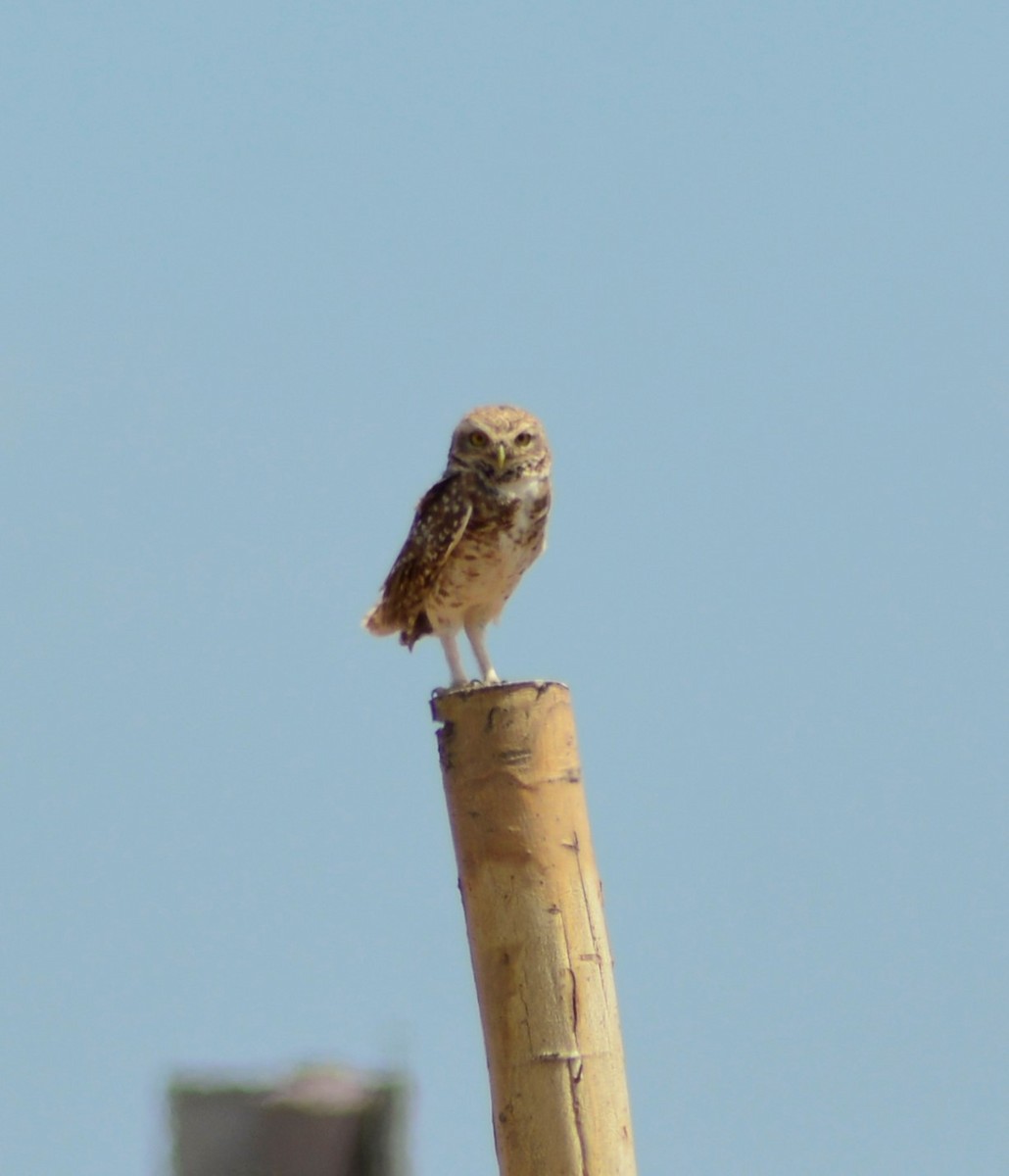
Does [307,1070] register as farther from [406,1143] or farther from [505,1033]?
[505,1033]

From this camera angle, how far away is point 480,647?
31.4 feet

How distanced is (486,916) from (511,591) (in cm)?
374

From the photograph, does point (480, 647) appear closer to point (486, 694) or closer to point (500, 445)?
point (500, 445)

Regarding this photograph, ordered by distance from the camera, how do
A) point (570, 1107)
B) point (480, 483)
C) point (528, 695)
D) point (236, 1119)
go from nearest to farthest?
point (236, 1119) < point (570, 1107) < point (528, 695) < point (480, 483)

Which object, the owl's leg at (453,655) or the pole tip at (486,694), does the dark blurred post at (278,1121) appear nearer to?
the pole tip at (486,694)

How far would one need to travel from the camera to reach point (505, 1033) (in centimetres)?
580

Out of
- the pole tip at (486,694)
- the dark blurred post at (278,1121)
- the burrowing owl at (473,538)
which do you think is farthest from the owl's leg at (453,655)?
the dark blurred post at (278,1121)

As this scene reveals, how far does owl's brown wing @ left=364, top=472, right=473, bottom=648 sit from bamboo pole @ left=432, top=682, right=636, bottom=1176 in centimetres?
313

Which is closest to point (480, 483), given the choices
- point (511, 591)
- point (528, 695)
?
point (511, 591)

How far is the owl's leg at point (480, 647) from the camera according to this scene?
374 inches

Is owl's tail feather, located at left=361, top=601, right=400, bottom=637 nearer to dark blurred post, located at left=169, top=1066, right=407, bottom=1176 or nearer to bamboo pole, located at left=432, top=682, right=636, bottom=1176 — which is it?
bamboo pole, located at left=432, top=682, right=636, bottom=1176

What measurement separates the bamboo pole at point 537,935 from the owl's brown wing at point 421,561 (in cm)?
313

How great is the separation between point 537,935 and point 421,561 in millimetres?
3625

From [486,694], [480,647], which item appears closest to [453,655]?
[480,647]
